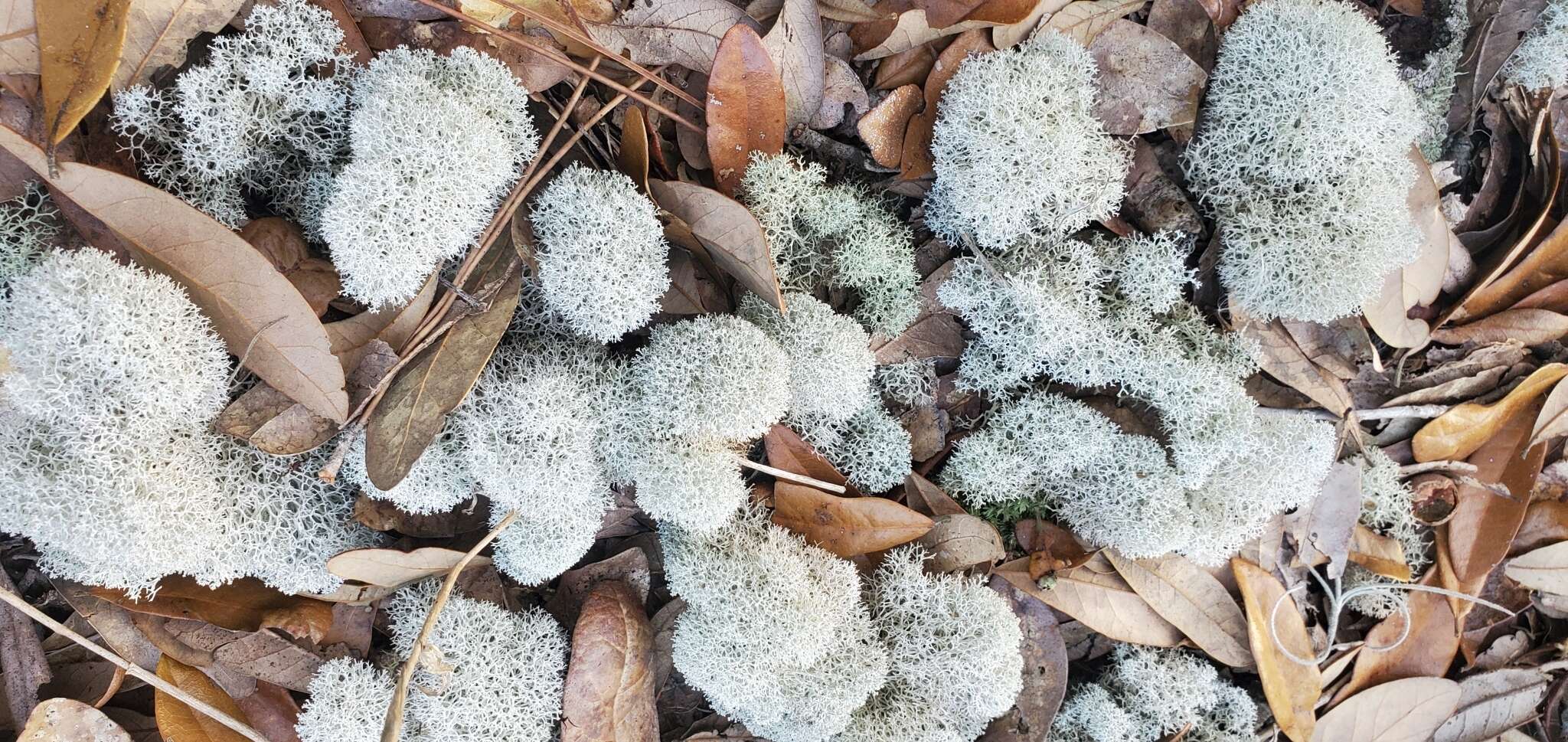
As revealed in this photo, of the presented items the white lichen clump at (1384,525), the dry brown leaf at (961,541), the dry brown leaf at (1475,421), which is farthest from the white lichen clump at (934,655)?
the dry brown leaf at (1475,421)

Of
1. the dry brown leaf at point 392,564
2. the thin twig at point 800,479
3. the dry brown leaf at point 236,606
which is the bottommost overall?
the dry brown leaf at point 236,606

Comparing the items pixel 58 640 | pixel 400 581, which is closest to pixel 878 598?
pixel 400 581

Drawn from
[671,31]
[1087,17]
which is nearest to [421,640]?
[671,31]

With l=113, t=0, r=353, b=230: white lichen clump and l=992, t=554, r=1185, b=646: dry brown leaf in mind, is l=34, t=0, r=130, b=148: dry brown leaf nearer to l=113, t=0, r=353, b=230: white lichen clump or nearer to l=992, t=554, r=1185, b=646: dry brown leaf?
l=113, t=0, r=353, b=230: white lichen clump

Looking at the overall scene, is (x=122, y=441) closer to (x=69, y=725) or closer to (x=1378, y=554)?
(x=69, y=725)

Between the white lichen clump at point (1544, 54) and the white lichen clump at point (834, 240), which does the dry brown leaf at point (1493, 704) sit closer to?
the white lichen clump at point (1544, 54)

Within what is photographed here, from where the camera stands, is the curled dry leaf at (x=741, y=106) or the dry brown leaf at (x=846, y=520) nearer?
the curled dry leaf at (x=741, y=106)

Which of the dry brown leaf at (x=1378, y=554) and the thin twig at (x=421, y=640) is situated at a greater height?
the dry brown leaf at (x=1378, y=554)
